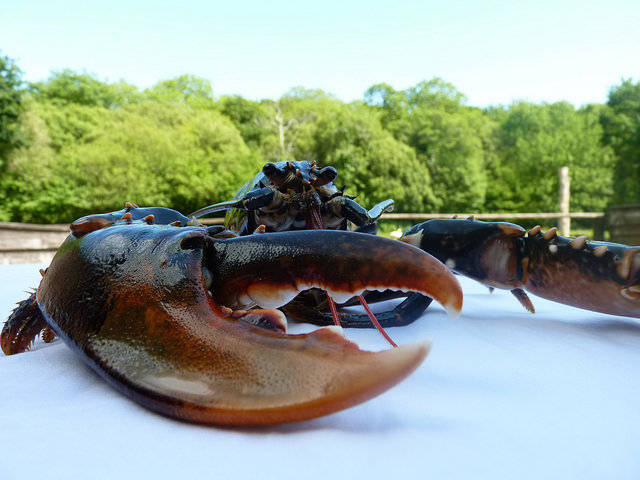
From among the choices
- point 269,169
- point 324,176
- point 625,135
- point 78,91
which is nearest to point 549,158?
point 625,135

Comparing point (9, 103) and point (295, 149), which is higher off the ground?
point (9, 103)

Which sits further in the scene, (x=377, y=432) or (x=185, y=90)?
(x=185, y=90)

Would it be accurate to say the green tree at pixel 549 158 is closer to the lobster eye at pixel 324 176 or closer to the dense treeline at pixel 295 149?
the dense treeline at pixel 295 149

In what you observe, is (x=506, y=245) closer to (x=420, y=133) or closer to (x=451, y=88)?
(x=420, y=133)

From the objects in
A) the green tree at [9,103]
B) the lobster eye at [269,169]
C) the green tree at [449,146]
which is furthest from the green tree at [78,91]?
the lobster eye at [269,169]

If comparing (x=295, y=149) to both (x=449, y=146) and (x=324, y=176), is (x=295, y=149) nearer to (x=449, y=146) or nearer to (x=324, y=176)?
(x=449, y=146)

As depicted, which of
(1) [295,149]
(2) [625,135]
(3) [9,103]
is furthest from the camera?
(1) [295,149]

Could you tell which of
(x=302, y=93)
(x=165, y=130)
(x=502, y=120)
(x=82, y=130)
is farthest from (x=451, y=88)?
(x=82, y=130)

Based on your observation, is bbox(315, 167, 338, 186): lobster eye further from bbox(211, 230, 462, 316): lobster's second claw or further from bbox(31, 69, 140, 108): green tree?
bbox(31, 69, 140, 108): green tree
